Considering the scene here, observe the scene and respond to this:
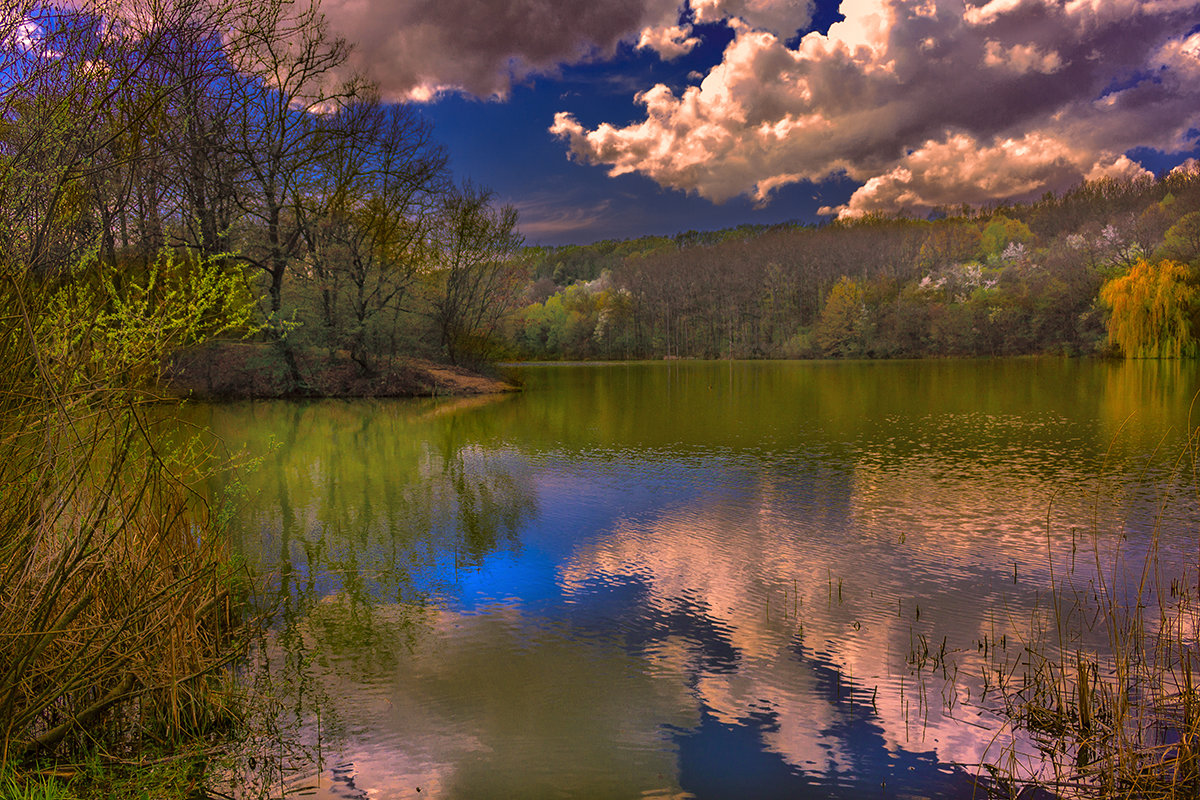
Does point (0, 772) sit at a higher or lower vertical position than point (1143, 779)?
higher

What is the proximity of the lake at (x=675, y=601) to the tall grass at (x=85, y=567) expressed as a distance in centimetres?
74

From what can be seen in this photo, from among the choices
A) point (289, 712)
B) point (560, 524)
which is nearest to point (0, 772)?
point (289, 712)

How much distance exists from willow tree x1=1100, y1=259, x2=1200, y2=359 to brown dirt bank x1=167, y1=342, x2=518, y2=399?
41546 millimetres

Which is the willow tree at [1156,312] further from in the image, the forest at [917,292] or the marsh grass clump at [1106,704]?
the marsh grass clump at [1106,704]

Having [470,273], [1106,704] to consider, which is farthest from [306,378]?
[1106,704]

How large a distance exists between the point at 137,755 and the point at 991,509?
9.47 meters

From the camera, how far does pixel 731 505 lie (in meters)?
10.2

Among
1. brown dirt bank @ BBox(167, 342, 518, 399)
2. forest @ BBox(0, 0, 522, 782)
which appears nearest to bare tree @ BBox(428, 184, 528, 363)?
brown dirt bank @ BBox(167, 342, 518, 399)

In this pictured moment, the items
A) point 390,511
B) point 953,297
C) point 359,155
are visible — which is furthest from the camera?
point 953,297

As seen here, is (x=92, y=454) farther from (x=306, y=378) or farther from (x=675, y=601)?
(x=306, y=378)

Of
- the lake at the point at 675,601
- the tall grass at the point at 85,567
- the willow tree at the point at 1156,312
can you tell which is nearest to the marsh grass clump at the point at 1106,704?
the lake at the point at 675,601

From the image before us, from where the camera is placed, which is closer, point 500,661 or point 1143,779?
point 1143,779

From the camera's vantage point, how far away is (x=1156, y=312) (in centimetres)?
4547

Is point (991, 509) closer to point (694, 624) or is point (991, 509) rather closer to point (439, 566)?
point (694, 624)
